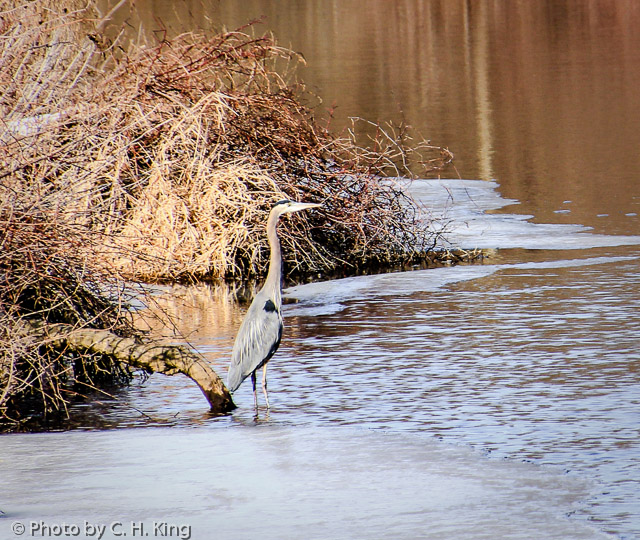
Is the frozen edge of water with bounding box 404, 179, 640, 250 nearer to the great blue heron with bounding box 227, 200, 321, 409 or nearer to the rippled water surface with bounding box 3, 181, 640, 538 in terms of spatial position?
the rippled water surface with bounding box 3, 181, 640, 538

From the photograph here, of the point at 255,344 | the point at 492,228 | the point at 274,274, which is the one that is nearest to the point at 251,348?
the point at 255,344

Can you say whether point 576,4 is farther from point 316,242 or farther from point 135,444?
point 135,444

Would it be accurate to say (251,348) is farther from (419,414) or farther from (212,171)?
(212,171)

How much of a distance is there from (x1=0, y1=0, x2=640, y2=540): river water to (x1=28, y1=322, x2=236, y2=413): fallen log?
15 centimetres

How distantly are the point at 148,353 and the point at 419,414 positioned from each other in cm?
159

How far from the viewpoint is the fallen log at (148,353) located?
308 inches

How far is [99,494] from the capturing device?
6.17 m

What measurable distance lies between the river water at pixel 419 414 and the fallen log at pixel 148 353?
15 centimetres

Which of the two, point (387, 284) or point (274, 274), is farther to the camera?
point (387, 284)

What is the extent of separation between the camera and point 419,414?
7684 mm

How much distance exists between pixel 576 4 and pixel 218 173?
171ft

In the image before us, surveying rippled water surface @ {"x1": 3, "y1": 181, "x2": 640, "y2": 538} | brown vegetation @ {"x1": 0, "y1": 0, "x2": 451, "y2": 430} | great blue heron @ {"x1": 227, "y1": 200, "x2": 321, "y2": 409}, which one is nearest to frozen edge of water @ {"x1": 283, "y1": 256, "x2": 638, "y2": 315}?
rippled water surface @ {"x1": 3, "y1": 181, "x2": 640, "y2": 538}

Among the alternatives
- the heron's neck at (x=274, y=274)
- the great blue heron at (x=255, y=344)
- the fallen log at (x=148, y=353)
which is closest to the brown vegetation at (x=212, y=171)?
the heron's neck at (x=274, y=274)

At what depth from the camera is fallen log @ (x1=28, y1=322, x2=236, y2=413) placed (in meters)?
7.83
